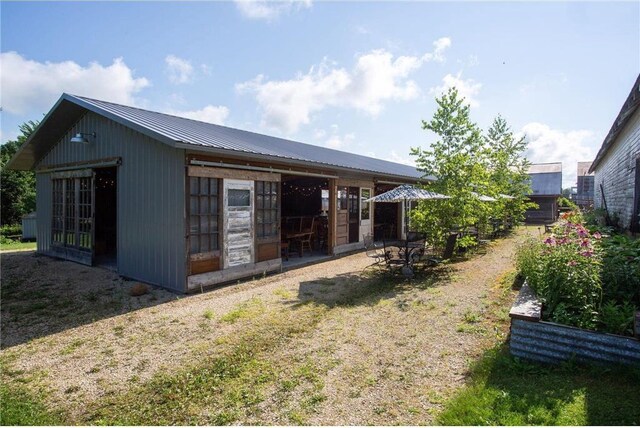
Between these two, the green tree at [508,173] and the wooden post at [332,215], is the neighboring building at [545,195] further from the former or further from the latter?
the wooden post at [332,215]

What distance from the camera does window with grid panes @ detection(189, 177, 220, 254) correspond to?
22.7 ft

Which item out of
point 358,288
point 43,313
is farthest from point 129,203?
point 358,288

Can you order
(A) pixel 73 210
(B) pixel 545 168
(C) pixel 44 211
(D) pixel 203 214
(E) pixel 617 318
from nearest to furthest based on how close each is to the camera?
(E) pixel 617 318
(D) pixel 203 214
(A) pixel 73 210
(C) pixel 44 211
(B) pixel 545 168

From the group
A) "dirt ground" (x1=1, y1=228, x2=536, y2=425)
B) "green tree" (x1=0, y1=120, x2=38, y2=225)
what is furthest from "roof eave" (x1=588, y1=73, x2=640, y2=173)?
"green tree" (x1=0, y1=120, x2=38, y2=225)

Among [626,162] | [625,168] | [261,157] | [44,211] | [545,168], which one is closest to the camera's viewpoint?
[261,157]

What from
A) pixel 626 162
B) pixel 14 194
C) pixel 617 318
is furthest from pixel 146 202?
pixel 14 194

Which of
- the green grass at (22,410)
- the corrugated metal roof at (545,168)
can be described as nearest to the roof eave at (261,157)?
the green grass at (22,410)

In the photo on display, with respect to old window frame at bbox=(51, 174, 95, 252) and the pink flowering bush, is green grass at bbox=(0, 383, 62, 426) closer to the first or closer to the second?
the pink flowering bush

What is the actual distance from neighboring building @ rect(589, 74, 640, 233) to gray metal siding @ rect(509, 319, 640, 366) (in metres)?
3.92

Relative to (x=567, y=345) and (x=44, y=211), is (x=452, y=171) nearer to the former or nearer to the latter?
(x=567, y=345)

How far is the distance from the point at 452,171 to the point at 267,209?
504cm

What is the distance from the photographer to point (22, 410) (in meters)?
3.08

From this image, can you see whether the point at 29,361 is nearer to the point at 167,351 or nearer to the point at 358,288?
the point at 167,351

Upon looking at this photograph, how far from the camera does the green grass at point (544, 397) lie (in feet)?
8.71
